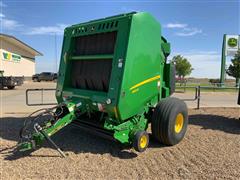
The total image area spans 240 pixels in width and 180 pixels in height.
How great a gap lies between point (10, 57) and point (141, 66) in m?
36.1

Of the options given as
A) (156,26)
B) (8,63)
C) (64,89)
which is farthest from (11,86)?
(156,26)

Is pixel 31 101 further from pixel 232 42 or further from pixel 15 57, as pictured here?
pixel 15 57

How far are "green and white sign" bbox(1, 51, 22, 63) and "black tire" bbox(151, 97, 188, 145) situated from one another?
33.6m

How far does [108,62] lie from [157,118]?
1467 millimetres

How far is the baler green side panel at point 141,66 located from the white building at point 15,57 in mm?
32515

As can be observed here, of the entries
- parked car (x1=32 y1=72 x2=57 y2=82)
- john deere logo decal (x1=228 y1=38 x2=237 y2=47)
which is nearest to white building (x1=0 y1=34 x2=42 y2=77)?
parked car (x1=32 y1=72 x2=57 y2=82)

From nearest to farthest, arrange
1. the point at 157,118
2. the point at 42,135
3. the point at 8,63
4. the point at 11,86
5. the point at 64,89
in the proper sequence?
the point at 42,135, the point at 157,118, the point at 64,89, the point at 11,86, the point at 8,63

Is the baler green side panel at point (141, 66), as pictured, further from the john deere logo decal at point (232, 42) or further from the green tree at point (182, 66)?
the green tree at point (182, 66)

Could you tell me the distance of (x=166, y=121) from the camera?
17.5 feet

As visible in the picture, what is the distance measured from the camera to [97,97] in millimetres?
5133

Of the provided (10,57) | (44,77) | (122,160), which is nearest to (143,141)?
(122,160)

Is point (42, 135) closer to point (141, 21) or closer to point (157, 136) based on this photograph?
point (157, 136)

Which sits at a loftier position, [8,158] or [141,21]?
[141,21]

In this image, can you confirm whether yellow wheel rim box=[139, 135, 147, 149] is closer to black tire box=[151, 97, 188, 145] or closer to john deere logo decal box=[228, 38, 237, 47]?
black tire box=[151, 97, 188, 145]
